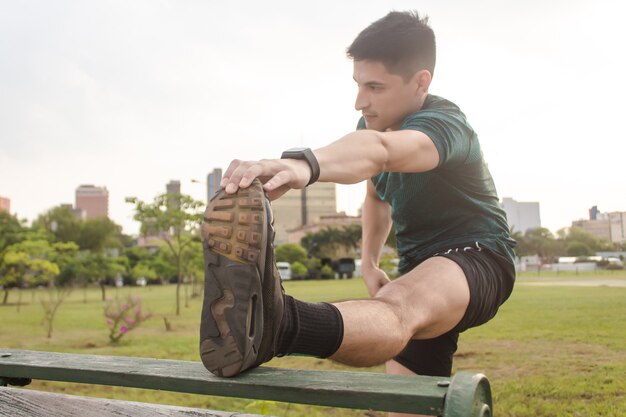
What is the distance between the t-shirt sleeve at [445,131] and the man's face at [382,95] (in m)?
0.24

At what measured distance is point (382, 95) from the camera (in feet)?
7.10

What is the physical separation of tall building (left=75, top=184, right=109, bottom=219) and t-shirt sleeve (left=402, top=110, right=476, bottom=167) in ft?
402

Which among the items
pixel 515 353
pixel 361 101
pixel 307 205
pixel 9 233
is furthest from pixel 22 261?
pixel 307 205

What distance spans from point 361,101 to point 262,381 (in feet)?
4.04

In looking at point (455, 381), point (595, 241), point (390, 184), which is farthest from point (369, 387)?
point (595, 241)

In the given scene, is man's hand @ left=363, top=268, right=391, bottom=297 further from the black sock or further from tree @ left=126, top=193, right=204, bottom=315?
tree @ left=126, top=193, right=204, bottom=315

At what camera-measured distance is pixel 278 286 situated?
1.44m

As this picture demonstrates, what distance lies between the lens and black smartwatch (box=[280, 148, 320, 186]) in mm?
1492

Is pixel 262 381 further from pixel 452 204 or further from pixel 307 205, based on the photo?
pixel 307 205

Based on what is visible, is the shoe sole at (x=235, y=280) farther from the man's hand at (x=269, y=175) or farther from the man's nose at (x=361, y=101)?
the man's nose at (x=361, y=101)

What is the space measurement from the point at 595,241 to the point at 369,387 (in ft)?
257

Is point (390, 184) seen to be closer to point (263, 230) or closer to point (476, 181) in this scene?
point (476, 181)

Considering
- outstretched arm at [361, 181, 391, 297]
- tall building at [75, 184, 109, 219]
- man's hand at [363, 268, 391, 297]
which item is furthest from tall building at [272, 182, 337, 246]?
man's hand at [363, 268, 391, 297]

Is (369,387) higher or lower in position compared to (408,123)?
lower
